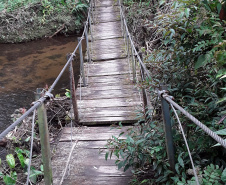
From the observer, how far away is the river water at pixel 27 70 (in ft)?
18.7

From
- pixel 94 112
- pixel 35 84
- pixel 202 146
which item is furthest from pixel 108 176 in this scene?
pixel 35 84

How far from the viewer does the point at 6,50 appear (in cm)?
949

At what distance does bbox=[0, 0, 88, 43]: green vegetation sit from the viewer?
10.4 metres

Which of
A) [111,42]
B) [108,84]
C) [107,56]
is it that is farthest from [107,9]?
[108,84]

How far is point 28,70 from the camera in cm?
739

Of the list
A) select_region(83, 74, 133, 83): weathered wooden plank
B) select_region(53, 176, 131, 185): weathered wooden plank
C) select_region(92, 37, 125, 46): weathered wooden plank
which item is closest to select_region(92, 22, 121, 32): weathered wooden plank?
select_region(92, 37, 125, 46): weathered wooden plank

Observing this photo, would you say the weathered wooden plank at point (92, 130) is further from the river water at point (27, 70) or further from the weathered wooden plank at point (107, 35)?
the weathered wooden plank at point (107, 35)

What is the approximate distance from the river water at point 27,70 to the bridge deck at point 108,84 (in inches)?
44.8

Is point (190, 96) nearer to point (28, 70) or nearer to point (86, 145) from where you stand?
point (86, 145)

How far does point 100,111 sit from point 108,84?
102 centimetres

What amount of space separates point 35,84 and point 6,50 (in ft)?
12.5

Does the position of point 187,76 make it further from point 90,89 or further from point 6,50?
point 6,50

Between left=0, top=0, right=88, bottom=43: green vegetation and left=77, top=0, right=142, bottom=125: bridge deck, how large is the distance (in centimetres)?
290

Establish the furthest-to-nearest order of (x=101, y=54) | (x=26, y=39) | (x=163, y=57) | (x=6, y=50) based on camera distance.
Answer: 1. (x=26, y=39)
2. (x=6, y=50)
3. (x=101, y=54)
4. (x=163, y=57)
